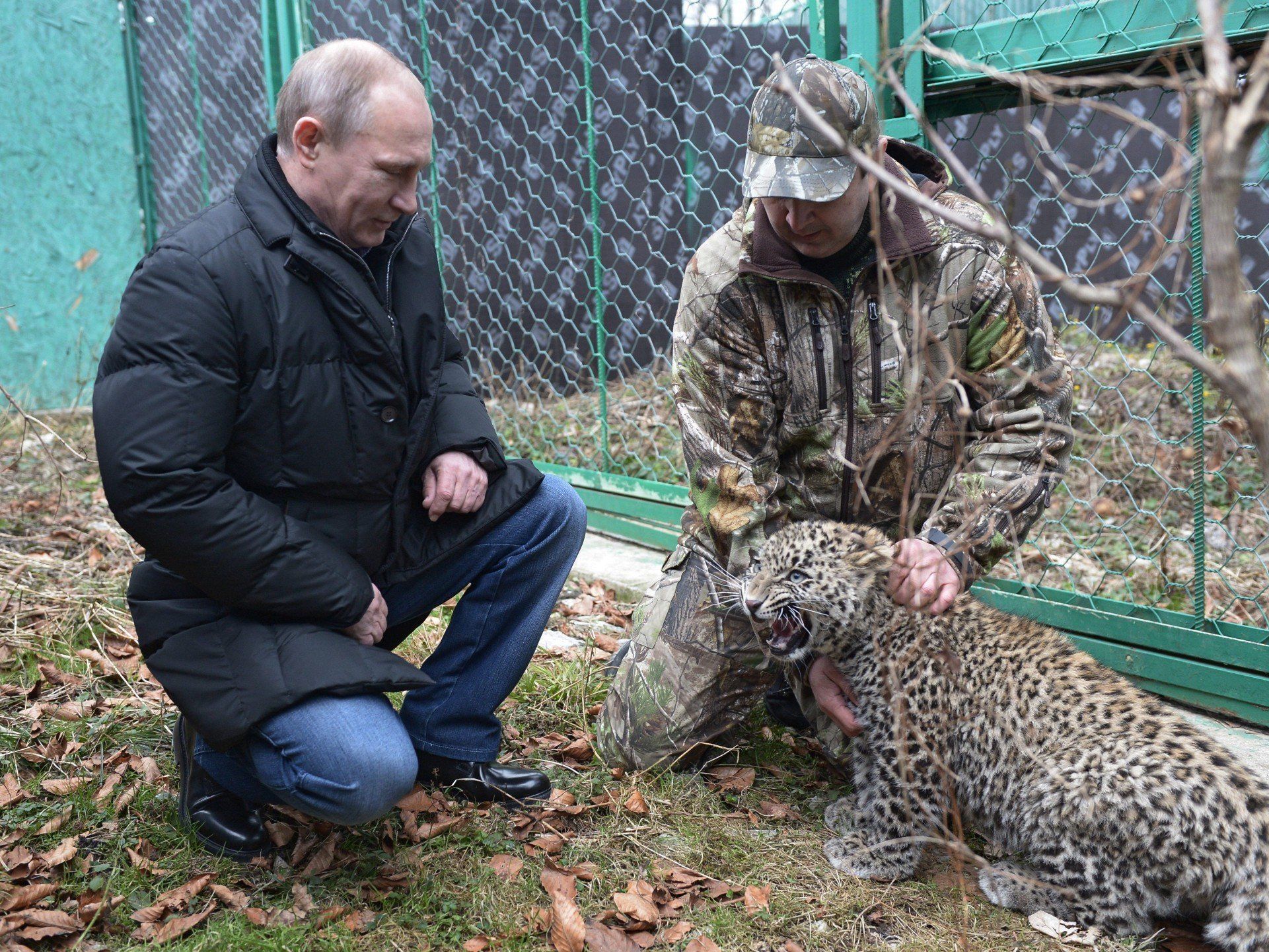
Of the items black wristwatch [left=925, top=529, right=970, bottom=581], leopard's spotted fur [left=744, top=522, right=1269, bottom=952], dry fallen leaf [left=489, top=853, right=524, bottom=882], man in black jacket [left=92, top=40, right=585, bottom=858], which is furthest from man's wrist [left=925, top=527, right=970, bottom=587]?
dry fallen leaf [left=489, top=853, right=524, bottom=882]

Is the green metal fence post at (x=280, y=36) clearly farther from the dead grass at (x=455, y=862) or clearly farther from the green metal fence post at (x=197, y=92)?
the dead grass at (x=455, y=862)

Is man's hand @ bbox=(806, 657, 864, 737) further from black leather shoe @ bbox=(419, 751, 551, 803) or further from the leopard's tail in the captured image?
the leopard's tail

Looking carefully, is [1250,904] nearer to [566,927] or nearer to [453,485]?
[566,927]

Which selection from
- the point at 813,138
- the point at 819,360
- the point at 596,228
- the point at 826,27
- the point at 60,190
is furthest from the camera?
the point at 60,190

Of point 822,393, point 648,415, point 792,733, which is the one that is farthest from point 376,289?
point 648,415

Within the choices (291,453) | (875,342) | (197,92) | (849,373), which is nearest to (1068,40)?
(875,342)

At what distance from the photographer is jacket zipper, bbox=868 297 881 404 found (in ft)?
10.7

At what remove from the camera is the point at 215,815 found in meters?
2.86

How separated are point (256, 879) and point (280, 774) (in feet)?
1.23

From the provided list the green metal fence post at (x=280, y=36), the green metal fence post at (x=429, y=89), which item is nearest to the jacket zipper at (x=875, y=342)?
the green metal fence post at (x=429, y=89)

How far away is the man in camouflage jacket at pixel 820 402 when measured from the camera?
297 cm

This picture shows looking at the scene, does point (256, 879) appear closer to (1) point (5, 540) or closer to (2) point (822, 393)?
(2) point (822, 393)

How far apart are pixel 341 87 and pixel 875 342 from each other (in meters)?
1.65

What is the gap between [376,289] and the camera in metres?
2.82
